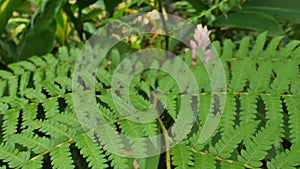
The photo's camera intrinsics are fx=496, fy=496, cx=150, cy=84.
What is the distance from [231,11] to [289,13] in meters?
0.16

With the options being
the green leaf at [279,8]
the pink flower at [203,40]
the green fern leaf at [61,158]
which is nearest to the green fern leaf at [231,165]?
the green fern leaf at [61,158]

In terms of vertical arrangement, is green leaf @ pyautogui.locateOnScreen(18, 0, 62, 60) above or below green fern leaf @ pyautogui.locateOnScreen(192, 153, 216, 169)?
above

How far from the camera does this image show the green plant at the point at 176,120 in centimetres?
70

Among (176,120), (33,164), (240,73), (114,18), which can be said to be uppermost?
(114,18)

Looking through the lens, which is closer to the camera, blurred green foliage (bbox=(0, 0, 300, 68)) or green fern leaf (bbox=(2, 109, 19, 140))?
green fern leaf (bbox=(2, 109, 19, 140))

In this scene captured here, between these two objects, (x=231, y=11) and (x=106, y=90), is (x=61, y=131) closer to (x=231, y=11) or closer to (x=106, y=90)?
(x=106, y=90)

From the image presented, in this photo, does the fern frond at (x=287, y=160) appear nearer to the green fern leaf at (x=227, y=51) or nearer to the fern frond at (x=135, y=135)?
the fern frond at (x=135, y=135)

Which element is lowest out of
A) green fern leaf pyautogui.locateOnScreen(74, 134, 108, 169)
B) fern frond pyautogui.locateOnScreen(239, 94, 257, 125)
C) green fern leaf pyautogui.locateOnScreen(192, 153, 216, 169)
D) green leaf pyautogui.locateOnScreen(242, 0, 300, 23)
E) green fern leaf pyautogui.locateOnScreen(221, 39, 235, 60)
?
green fern leaf pyautogui.locateOnScreen(74, 134, 108, 169)

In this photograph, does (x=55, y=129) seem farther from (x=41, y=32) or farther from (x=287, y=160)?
(x=41, y=32)

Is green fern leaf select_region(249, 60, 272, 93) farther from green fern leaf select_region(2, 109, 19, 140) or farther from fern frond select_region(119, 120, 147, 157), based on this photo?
green fern leaf select_region(2, 109, 19, 140)

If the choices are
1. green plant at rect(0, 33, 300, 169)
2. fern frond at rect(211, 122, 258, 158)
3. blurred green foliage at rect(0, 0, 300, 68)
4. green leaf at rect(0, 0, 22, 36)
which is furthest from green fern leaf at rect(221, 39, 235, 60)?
green leaf at rect(0, 0, 22, 36)

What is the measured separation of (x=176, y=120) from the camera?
0.77m

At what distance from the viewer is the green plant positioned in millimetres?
698

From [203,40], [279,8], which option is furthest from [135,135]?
[279,8]
